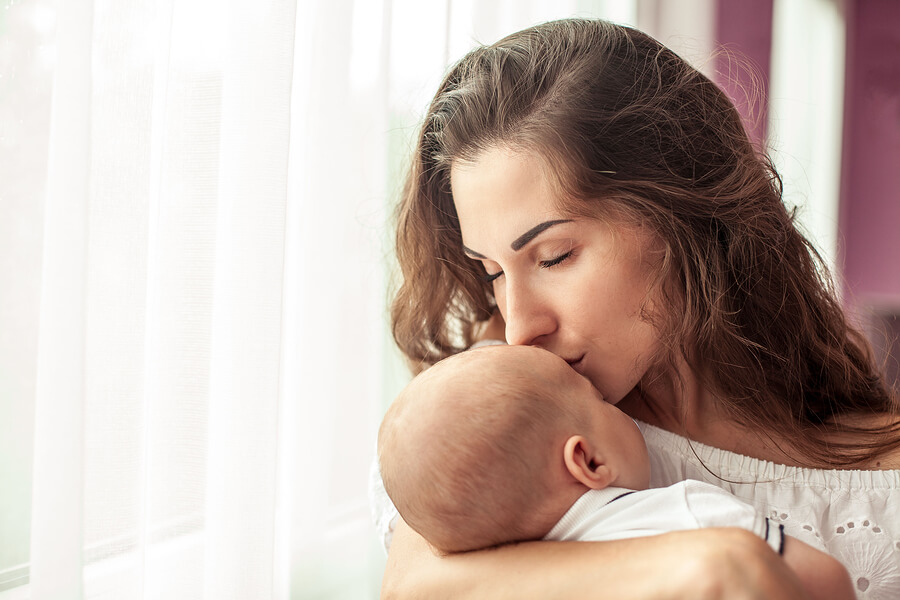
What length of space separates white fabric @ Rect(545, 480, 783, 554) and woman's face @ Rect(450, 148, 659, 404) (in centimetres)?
24

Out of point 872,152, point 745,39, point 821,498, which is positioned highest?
point 745,39

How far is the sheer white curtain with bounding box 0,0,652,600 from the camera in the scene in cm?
88

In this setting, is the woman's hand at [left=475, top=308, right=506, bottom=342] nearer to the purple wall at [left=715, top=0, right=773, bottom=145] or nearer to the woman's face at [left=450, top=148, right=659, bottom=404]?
the woman's face at [left=450, top=148, right=659, bottom=404]

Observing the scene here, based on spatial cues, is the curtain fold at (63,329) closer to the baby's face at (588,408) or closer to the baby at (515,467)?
the baby at (515,467)

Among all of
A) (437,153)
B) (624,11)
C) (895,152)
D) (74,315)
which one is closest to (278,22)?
(437,153)

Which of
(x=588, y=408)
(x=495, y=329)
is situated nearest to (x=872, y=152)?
(x=495, y=329)

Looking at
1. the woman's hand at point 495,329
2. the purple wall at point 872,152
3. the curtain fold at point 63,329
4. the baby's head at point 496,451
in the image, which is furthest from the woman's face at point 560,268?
the purple wall at point 872,152

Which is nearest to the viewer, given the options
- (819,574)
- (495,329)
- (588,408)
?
(819,574)

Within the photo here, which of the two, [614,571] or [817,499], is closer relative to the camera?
[614,571]

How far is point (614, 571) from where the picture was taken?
81 cm

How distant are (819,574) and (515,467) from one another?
35 centimetres

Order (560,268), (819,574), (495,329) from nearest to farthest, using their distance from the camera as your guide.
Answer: (819,574) < (560,268) < (495,329)

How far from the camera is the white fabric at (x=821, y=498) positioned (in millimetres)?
1071

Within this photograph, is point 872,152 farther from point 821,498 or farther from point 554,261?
point 554,261
